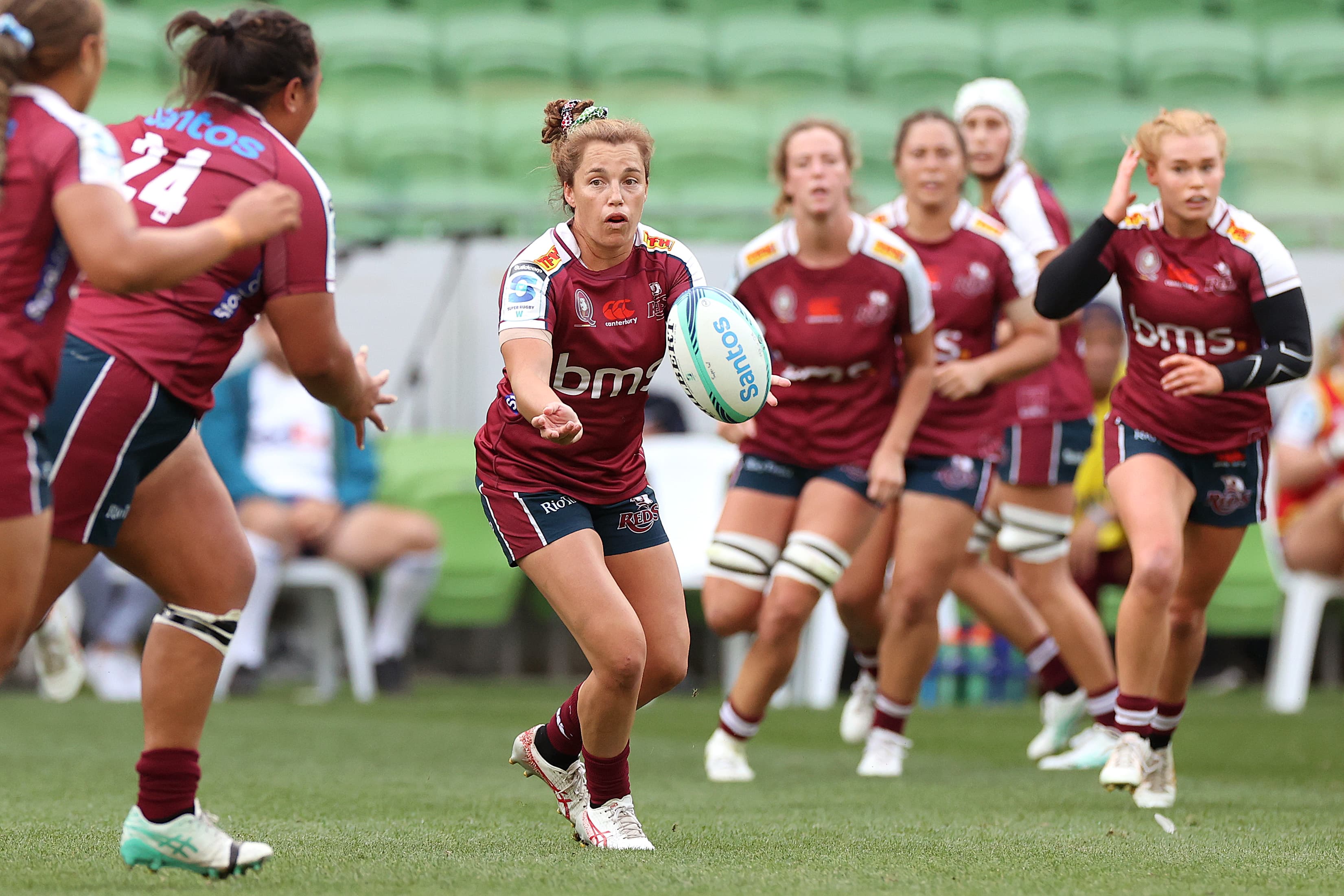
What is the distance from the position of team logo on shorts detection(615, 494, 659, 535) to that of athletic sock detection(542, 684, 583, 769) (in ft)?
1.40

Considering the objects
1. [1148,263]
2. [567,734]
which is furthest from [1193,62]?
[567,734]

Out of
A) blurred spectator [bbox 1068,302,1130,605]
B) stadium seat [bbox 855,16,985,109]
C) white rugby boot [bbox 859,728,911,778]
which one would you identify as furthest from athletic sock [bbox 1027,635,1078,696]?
stadium seat [bbox 855,16,985,109]

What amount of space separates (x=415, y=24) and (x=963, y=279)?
885 centimetres

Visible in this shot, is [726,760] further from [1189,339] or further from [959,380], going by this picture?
[1189,339]

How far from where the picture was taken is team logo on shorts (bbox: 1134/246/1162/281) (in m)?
5.05

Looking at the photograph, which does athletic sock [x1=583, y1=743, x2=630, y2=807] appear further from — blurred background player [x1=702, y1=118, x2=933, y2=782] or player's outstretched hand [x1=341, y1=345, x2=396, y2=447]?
blurred background player [x1=702, y1=118, x2=933, y2=782]

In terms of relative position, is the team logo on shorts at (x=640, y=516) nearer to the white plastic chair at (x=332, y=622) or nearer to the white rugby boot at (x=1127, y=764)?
the white rugby boot at (x=1127, y=764)

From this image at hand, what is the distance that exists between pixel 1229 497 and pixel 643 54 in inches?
379

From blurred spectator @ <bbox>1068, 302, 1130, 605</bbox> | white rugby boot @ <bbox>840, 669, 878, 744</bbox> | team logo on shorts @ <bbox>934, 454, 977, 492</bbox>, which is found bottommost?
white rugby boot @ <bbox>840, 669, 878, 744</bbox>

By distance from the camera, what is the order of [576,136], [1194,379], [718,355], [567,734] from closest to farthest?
1. [718,355]
2. [576,136]
3. [567,734]
4. [1194,379]

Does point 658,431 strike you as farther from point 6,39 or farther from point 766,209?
point 6,39

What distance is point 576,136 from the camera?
4.19 metres

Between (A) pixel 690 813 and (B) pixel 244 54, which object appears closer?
(B) pixel 244 54

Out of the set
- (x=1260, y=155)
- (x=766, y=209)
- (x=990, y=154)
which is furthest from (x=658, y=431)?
(x=1260, y=155)
